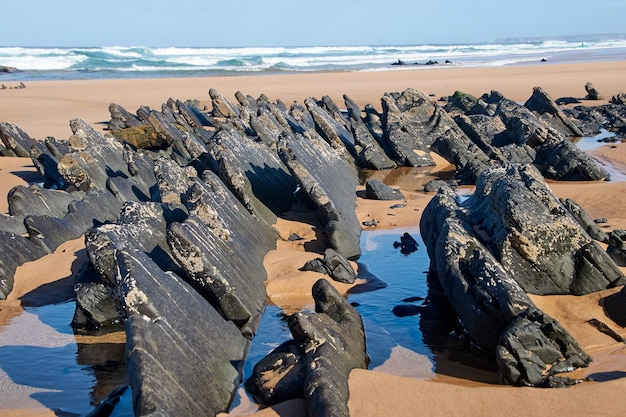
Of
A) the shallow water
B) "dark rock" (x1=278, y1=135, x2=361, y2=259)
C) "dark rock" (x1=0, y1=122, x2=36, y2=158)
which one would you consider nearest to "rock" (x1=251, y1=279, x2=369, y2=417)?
the shallow water

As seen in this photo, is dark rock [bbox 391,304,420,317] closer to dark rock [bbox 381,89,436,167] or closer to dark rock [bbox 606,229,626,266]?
dark rock [bbox 606,229,626,266]

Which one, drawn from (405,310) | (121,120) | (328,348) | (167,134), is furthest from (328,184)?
(121,120)

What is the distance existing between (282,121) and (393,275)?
9014mm

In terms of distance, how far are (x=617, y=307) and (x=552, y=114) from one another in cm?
1475

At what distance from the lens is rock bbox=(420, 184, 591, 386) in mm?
5359

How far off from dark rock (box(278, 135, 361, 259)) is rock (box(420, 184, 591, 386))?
1.70m

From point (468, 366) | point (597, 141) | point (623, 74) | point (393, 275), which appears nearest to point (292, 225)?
point (393, 275)

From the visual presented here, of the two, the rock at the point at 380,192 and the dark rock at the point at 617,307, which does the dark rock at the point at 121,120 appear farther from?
the dark rock at the point at 617,307

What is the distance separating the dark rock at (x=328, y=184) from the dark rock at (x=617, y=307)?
10.4ft

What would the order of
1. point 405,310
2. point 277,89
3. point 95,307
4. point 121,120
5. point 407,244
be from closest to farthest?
1. point 95,307
2. point 405,310
3. point 407,244
4. point 121,120
5. point 277,89

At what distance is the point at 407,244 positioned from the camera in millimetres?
9195

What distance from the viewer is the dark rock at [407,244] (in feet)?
29.8

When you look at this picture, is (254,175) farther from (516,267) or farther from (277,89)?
(277,89)

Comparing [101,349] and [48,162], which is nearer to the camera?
[101,349]
